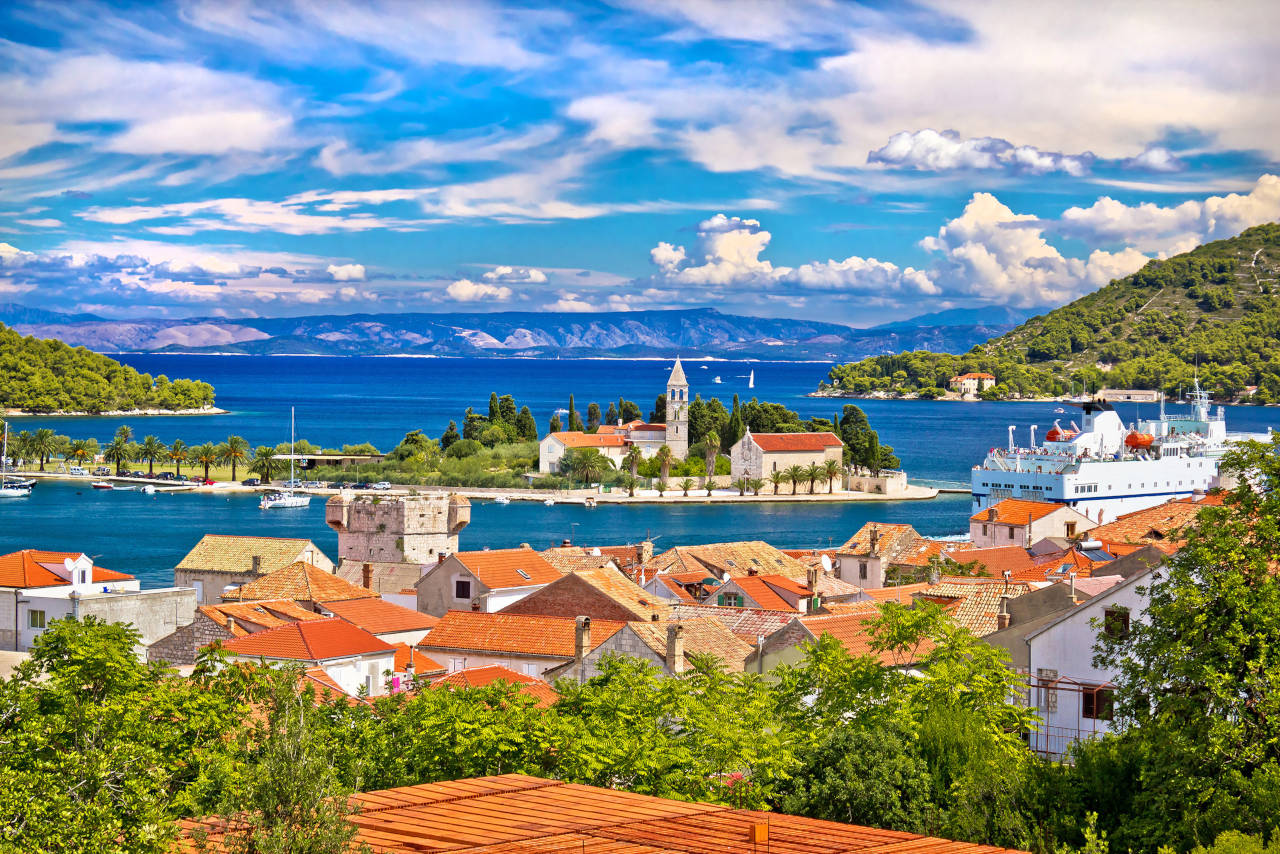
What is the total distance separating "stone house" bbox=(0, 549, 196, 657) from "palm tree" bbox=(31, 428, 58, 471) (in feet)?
339

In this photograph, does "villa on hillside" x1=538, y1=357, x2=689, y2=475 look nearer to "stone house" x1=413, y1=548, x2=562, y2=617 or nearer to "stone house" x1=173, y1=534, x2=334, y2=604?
"stone house" x1=173, y1=534, x2=334, y2=604

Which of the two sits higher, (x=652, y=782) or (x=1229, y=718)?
(x=1229, y=718)

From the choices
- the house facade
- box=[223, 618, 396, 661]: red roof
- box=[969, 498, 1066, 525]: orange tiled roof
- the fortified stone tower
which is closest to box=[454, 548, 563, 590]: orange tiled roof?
the fortified stone tower

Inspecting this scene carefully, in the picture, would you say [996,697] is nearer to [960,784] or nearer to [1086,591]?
[960,784]

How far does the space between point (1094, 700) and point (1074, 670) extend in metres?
0.62

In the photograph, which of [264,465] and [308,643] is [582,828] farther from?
[264,465]

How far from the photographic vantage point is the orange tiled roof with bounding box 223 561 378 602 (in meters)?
31.7

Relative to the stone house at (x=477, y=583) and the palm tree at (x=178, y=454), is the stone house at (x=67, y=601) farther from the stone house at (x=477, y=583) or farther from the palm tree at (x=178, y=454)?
the palm tree at (x=178, y=454)

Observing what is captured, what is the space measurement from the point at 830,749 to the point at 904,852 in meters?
5.03

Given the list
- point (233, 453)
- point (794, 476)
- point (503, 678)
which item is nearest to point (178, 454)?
point (233, 453)

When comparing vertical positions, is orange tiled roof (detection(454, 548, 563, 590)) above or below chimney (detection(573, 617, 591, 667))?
above

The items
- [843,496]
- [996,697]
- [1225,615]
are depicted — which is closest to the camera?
[1225,615]

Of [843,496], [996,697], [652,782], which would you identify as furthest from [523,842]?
[843,496]

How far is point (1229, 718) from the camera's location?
12.1m
